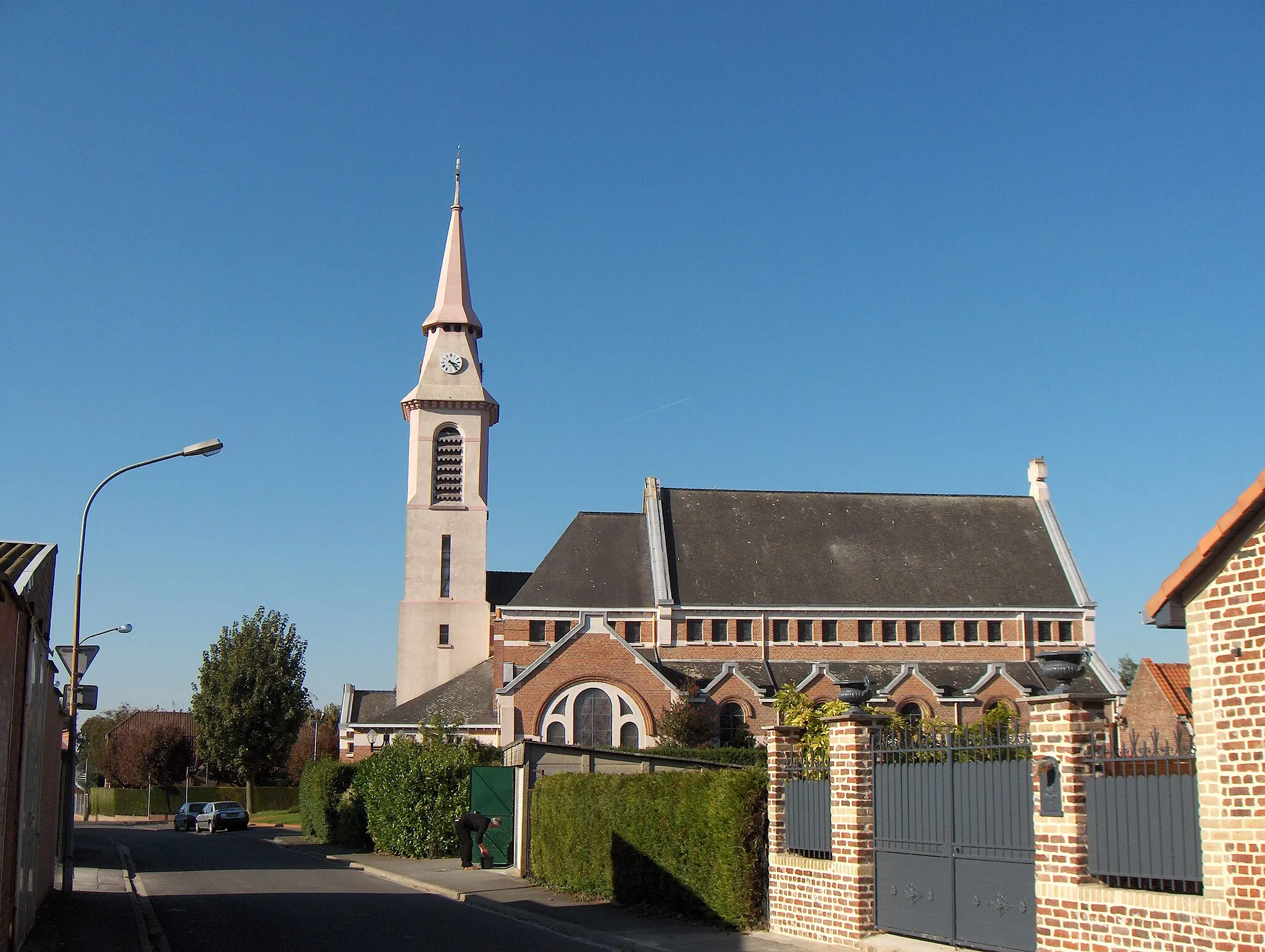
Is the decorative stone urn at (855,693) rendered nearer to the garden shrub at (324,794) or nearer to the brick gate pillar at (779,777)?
the brick gate pillar at (779,777)

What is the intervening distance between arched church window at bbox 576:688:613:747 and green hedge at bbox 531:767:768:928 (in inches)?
930

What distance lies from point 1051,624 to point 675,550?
55.4 ft

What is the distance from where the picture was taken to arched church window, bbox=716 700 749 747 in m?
48.8

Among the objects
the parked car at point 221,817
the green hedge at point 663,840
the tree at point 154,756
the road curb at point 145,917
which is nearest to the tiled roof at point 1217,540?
the green hedge at point 663,840

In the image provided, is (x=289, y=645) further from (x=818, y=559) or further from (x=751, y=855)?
(x=751, y=855)

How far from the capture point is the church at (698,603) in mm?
48031

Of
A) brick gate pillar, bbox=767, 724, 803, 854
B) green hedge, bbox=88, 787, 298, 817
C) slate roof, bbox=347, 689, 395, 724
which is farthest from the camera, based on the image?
green hedge, bbox=88, 787, 298, 817

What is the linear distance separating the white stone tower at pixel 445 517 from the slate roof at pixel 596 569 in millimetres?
3886

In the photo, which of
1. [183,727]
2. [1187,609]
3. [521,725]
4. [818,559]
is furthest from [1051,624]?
[183,727]

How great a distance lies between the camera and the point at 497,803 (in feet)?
92.8

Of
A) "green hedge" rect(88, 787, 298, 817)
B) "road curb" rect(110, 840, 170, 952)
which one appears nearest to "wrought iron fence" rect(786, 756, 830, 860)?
"road curb" rect(110, 840, 170, 952)

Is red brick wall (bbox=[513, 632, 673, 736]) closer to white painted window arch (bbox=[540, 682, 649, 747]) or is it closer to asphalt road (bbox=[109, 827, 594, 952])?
white painted window arch (bbox=[540, 682, 649, 747])

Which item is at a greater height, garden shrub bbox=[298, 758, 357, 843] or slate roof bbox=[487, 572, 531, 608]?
slate roof bbox=[487, 572, 531, 608]

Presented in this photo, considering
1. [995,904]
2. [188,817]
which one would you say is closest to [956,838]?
[995,904]
